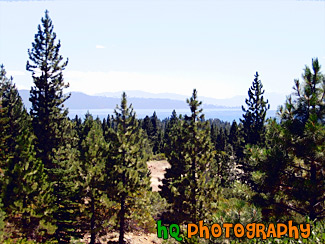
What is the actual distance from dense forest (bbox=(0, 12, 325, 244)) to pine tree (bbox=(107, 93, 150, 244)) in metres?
0.07

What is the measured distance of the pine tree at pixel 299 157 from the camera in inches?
310

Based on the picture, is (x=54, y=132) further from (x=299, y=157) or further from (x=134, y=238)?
(x=299, y=157)

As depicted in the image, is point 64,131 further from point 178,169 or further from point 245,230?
point 245,230

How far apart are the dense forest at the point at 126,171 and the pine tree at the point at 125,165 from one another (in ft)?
0.24

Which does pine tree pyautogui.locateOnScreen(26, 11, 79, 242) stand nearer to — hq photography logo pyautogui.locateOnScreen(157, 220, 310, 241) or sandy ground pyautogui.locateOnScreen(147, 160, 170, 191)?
hq photography logo pyautogui.locateOnScreen(157, 220, 310, 241)

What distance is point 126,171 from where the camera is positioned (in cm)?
1820

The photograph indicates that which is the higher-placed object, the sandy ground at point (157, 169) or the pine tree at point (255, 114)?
the pine tree at point (255, 114)

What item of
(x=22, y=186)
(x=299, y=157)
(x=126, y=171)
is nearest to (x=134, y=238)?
(x=126, y=171)

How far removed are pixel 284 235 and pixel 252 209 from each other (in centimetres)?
94

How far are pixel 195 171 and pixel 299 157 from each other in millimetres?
10680

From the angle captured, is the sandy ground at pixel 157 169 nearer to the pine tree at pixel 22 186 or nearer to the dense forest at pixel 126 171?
the dense forest at pixel 126 171

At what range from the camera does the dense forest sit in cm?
835

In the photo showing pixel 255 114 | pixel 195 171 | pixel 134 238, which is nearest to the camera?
pixel 195 171

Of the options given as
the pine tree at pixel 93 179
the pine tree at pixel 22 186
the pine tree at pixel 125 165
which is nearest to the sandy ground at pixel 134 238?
the pine tree at pixel 125 165
